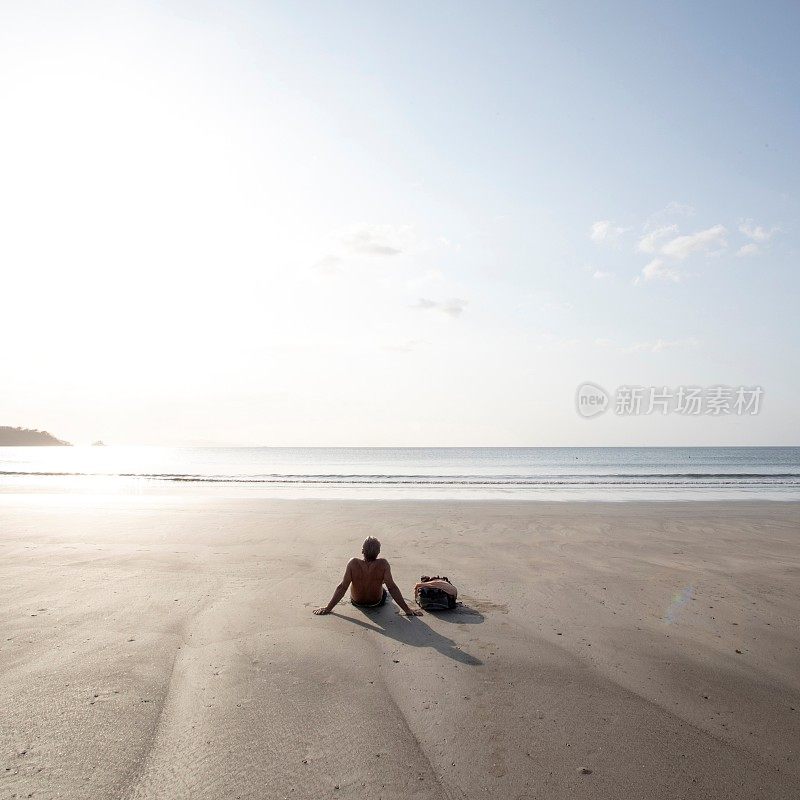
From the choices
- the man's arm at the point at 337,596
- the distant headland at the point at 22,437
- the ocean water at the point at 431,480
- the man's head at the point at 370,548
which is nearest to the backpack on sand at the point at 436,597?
the man's head at the point at 370,548

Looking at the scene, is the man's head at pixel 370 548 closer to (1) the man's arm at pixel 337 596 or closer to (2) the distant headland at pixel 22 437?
(1) the man's arm at pixel 337 596

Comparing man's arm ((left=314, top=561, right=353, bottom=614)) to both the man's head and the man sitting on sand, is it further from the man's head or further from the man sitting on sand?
the man's head

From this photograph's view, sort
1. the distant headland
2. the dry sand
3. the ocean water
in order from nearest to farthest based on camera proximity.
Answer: the dry sand
the ocean water
the distant headland

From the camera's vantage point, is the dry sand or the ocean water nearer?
the dry sand

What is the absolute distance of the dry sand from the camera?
376cm

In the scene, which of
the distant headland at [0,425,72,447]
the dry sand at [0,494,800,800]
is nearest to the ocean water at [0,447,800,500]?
the dry sand at [0,494,800,800]

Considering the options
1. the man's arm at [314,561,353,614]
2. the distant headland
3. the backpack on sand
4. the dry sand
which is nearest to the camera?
the dry sand

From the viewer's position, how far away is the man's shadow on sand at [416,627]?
19.8 feet

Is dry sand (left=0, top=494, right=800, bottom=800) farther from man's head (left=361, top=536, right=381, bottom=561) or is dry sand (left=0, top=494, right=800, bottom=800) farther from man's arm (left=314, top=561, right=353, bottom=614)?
man's head (left=361, top=536, right=381, bottom=561)

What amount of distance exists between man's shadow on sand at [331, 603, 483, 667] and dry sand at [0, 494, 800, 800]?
0.13 feet

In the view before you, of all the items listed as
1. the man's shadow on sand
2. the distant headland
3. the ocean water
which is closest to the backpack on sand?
the man's shadow on sand

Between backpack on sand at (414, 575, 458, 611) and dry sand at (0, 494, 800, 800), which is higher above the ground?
backpack on sand at (414, 575, 458, 611)

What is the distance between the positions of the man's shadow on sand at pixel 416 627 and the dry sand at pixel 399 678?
0.13ft

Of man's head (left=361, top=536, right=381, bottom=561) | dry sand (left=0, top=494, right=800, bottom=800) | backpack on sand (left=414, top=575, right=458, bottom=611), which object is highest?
man's head (left=361, top=536, right=381, bottom=561)
